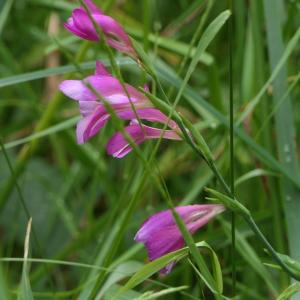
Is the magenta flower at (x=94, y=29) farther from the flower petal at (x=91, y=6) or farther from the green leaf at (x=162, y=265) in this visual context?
the green leaf at (x=162, y=265)

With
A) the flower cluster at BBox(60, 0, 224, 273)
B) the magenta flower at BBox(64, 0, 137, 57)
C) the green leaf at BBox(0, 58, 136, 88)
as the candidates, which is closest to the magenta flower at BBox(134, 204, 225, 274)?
the flower cluster at BBox(60, 0, 224, 273)

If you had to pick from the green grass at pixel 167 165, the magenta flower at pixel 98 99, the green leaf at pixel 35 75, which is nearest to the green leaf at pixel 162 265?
the green grass at pixel 167 165

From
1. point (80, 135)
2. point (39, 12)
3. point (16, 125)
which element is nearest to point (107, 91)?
point (80, 135)

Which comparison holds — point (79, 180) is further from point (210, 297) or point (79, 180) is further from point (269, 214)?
point (269, 214)

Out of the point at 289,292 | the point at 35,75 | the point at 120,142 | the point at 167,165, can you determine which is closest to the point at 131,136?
the point at 120,142

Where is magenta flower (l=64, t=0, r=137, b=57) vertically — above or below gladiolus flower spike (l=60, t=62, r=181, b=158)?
above

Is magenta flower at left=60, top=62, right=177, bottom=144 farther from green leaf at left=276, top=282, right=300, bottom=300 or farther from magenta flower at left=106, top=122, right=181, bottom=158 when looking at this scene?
green leaf at left=276, top=282, right=300, bottom=300
